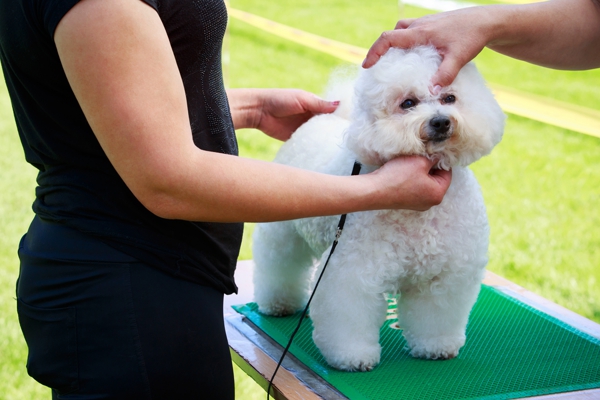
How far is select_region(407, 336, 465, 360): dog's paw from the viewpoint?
1562 millimetres

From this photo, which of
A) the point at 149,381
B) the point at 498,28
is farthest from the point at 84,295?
the point at 498,28

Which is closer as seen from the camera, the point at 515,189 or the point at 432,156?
the point at 432,156

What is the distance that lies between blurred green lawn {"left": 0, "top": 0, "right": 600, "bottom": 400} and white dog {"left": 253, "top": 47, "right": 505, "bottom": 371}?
3.30 ft

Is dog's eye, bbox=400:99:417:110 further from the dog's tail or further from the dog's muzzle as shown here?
the dog's tail

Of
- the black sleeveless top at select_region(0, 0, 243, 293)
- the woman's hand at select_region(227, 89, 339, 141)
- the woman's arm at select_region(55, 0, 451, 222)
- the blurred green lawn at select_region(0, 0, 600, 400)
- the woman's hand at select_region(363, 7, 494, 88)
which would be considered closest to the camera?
the woman's arm at select_region(55, 0, 451, 222)

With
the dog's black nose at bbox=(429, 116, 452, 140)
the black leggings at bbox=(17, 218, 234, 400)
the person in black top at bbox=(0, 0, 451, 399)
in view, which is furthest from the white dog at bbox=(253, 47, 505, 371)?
the black leggings at bbox=(17, 218, 234, 400)

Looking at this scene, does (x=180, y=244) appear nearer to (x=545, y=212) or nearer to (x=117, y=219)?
(x=117, y=219)

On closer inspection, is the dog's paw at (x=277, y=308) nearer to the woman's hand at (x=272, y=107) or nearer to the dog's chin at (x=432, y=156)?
the woman's hand at (x=272, y=107)

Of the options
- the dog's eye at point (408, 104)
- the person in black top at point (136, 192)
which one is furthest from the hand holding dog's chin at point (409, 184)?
the dog's eye at point (408, 104)

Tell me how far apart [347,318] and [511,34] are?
0.70 meters

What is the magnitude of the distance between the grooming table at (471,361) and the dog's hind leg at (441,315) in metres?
0.03

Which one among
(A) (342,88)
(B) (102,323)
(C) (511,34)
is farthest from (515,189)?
(B) (102,323)

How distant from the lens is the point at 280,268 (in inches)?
74.4

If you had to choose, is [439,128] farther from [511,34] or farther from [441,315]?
[441,315]
